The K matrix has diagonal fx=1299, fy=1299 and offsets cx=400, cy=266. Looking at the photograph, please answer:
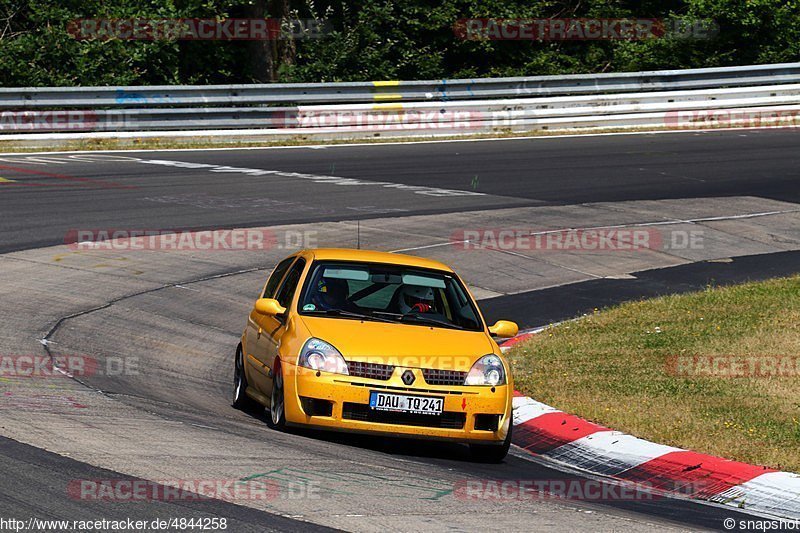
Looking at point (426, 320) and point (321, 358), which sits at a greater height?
point (426, 320)

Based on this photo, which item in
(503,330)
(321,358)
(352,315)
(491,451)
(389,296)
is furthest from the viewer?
(389,296)

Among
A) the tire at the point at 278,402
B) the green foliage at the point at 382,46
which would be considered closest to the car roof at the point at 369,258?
the tire at the point at 278,402

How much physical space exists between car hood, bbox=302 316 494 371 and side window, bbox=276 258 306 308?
0.63 m

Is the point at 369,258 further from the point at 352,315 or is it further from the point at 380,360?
the point at 380,360

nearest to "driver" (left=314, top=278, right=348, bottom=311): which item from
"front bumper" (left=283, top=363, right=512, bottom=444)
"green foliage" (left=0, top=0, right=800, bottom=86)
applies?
"front bumper" (left=283, top=363, right=512, bottom=444)

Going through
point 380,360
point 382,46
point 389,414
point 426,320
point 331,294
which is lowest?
point 389,414

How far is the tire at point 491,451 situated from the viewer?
30.2 feet

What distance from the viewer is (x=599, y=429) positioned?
9.75 m

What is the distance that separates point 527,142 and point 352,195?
26.2ft

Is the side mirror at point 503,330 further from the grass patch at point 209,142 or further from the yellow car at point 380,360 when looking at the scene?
the grass patch at point 209,142

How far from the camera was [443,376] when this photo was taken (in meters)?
9.18

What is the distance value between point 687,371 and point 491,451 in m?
2.94

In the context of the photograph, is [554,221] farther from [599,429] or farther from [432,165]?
[599,429]

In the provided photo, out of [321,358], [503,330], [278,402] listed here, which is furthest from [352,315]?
[503,330]
